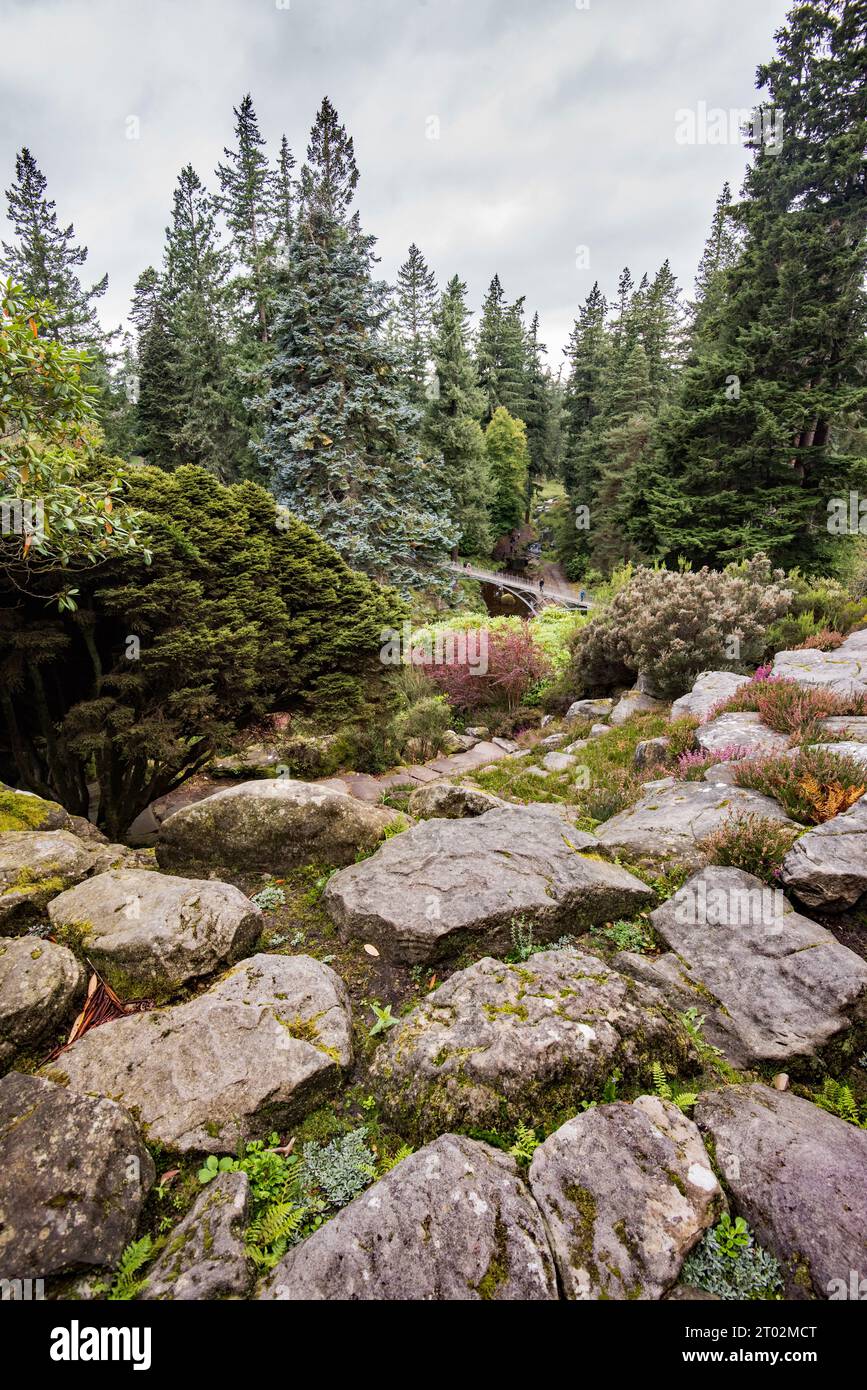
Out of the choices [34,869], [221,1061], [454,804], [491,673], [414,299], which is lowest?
[221,1061]

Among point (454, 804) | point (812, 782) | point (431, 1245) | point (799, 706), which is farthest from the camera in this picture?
point (799, 706)

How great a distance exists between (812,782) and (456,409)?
2815 cm

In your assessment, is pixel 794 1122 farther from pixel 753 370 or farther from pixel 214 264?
pixel 214 264

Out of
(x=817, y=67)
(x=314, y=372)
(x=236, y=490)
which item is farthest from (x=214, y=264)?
(x=236, y=490)

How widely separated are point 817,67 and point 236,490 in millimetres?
24443

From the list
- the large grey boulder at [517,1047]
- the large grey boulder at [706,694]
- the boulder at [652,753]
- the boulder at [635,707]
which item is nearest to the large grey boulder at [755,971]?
the large grey boulder at [517,1047]

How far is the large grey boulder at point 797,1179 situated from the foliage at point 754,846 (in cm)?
151

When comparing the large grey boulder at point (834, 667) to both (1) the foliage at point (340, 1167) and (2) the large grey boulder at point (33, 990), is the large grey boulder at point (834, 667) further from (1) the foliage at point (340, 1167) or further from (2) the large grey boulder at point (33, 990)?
(2) the large grey boulder at point (33, 990)

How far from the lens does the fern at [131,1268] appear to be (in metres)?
1.70

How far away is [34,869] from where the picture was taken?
3410 millimetres

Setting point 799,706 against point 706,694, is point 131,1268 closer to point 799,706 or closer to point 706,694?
point 799,706

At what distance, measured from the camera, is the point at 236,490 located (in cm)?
739

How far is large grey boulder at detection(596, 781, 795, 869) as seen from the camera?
13.9 feet

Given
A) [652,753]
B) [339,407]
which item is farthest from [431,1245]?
[339,407]
